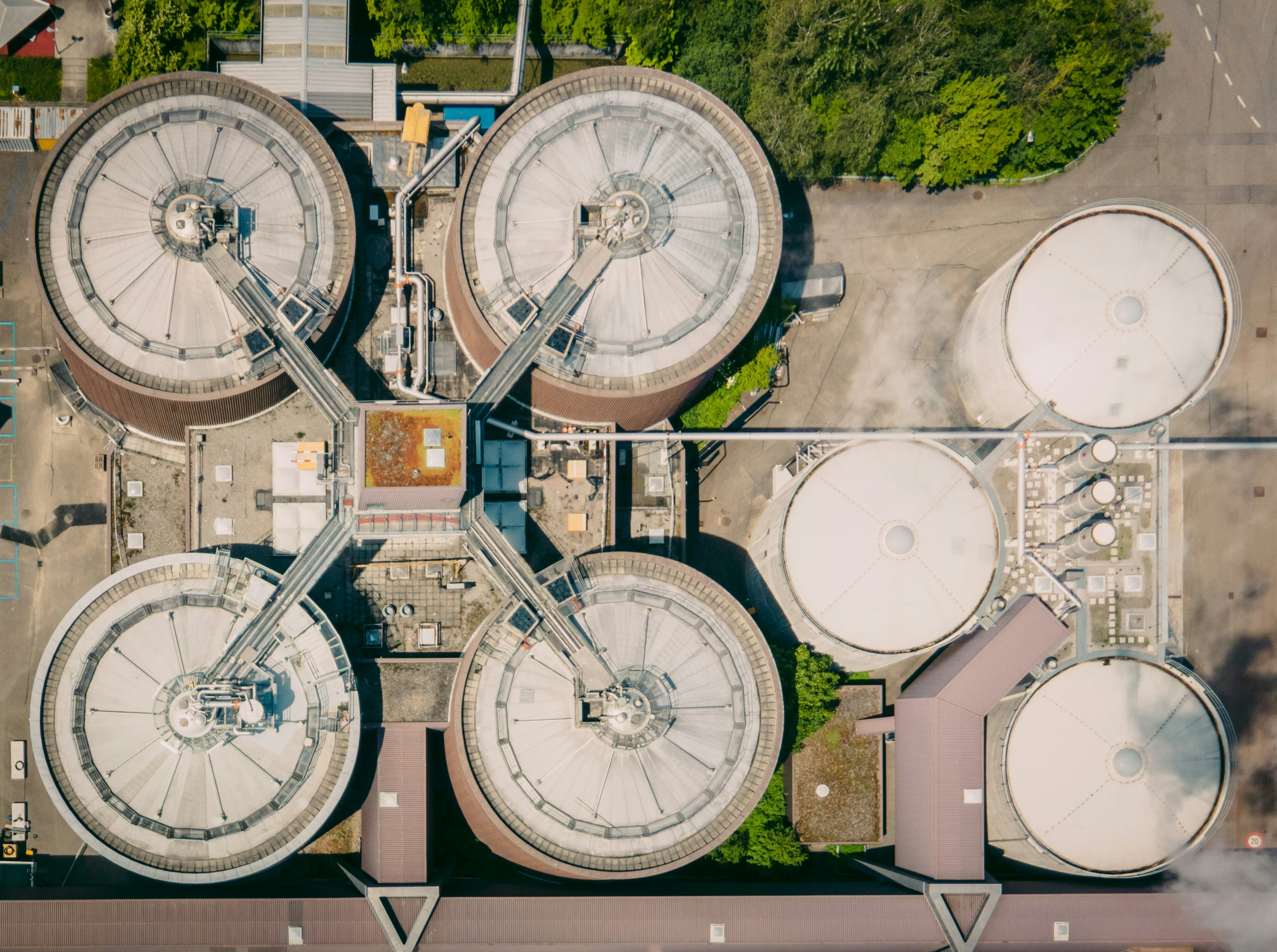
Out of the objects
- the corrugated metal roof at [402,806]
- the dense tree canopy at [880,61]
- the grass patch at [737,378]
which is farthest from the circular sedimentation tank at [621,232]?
the corrugated metal roof at [402,806]

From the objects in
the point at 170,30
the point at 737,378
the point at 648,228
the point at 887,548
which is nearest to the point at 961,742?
the point at 887,548

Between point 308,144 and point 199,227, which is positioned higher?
point 308,144

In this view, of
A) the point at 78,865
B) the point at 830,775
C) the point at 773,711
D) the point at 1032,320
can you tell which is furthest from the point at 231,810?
the point at 1032,320

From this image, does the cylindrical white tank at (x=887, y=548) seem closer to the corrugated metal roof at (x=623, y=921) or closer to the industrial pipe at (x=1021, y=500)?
the industrial pipe at (x=1021, y=500)

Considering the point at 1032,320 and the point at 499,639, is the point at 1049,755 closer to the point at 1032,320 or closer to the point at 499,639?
the point at 1032,320

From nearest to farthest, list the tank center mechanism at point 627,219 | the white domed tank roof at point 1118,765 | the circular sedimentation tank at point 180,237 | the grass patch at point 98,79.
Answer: the tank center mechanism at point 627,219 < the circular sedimentation tank at point 180,237 < the white domed tank roof at point 1118,765 < the grass patch at point 98,79

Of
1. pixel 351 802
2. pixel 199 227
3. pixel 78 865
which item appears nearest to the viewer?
pixel 199 227
